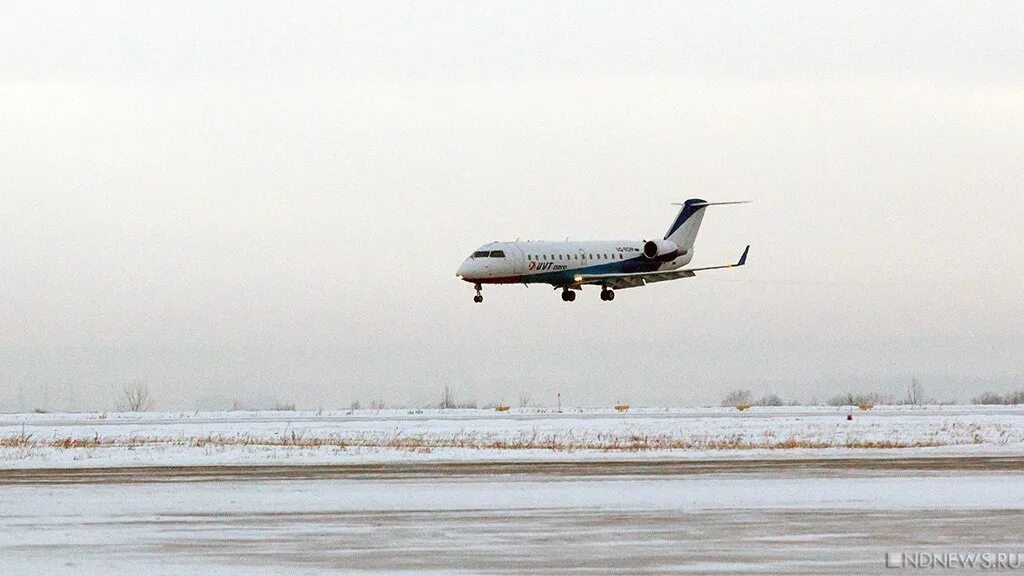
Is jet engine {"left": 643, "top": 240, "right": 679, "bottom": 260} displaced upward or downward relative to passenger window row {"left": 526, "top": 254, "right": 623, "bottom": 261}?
upward

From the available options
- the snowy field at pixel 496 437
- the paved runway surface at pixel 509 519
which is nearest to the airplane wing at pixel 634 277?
the snowy field at pixel 496 437

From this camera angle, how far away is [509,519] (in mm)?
21562

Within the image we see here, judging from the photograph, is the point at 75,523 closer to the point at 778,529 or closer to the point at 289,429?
the point at 778,529

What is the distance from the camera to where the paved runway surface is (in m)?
17.3

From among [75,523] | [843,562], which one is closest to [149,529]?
[75,523]

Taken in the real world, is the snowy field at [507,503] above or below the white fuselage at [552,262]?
below

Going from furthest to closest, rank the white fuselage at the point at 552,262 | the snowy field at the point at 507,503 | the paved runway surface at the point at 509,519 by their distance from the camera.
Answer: the white fuselage at the point at 552,262, the snowy field at the point at 507,503, the paved runway surface at the point at 509,519

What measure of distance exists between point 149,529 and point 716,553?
7978 mm

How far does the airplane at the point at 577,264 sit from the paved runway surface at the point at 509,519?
4132 centimetres

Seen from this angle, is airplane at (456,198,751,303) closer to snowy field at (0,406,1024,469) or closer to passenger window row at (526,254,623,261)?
passenger window row at (526,254,623,261)

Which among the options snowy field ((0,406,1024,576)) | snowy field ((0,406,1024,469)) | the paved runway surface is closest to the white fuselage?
snowy field ((0,406,1024,469))

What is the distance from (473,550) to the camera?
18.2 m

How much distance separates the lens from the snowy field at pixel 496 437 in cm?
3791

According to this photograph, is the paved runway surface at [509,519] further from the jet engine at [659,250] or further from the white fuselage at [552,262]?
the jet engine at [659,250]
